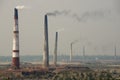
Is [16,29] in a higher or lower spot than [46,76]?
higher

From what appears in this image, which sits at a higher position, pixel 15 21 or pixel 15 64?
pixel 15 21

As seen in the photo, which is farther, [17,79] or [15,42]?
[15,42]

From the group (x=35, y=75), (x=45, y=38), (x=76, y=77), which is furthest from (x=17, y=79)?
(x=45, y=38)

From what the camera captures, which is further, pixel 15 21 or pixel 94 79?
pixel 15 21

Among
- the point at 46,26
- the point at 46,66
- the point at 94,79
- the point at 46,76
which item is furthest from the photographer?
the point at 46,66

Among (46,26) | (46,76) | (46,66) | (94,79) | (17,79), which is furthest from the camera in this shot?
(46,66)

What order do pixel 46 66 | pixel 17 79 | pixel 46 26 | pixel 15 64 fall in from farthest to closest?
pixel 46 66, pixel 46 26, pixel 15 64, pixel 17 79

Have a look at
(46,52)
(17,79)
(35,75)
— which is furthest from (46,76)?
(46,52)

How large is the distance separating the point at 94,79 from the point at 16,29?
79.1 ft

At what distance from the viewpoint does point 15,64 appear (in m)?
94.2

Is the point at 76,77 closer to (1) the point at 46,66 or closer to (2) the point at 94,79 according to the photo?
(2) the point at 94,79

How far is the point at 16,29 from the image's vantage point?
92.9 m

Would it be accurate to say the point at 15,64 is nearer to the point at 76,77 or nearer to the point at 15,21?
the point at 15,21

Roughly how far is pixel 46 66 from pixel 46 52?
4528 mm
